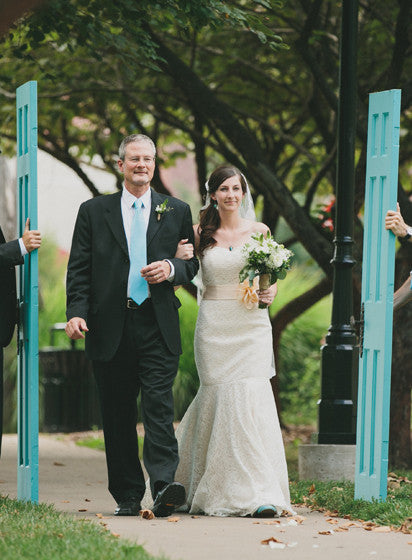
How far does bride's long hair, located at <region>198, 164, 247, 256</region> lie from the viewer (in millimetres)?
7555

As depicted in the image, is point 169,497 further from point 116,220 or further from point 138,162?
point 138,162

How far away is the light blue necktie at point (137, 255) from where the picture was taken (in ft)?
22.4

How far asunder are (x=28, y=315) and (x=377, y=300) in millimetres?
2354

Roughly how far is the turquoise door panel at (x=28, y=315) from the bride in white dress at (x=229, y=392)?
3.62 feet

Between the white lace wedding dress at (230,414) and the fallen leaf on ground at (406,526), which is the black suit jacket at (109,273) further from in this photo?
the fallen leaf on ground at (406,526)

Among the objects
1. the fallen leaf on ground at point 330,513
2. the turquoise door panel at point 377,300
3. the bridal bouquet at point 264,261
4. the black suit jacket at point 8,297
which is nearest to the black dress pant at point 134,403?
the black suit jacket at point 8,297

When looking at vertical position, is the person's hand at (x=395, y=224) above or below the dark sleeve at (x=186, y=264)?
above

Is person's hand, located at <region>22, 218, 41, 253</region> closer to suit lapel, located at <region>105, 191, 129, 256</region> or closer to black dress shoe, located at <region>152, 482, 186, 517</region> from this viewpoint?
suit lapel, located at <region>105, 191, 129, 256</region>

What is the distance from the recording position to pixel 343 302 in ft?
29.9

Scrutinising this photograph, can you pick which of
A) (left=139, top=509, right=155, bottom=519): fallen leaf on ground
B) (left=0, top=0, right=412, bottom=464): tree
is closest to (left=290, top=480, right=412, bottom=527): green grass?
(left=139, top=509, right=155, bottom=519): fallen leaf on ground

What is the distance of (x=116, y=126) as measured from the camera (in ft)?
49.2

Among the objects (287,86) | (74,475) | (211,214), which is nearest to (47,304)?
(287,86)

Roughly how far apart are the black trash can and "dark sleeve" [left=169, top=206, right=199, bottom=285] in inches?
354

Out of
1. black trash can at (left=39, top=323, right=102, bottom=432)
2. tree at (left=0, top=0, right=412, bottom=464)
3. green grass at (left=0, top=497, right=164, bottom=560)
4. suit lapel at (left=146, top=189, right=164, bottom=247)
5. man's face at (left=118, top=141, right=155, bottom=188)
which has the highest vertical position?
tree at (left=0, top=0, right=412, bottom=464)
